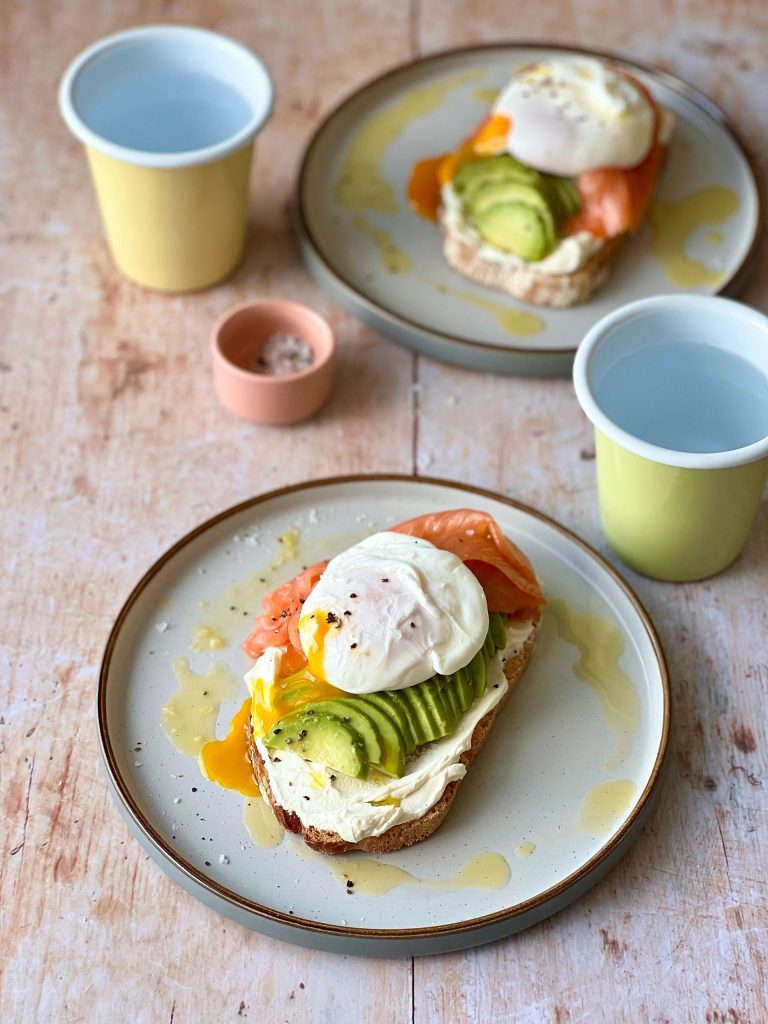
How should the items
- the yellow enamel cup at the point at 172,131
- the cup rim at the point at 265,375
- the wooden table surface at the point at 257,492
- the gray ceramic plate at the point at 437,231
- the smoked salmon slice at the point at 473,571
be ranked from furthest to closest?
the gray ceramic plate at the point at 437,231 → the yellow enamel cup at the point at 172,131 → the cup rim at the point at 265,375 → the smoked salmon slice at the point at 473,571 → the wooden table surface at the point at 257,492

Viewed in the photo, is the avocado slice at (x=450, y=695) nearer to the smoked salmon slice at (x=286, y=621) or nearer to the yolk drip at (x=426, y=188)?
the smoked salmon slice at (x=286, y=621)

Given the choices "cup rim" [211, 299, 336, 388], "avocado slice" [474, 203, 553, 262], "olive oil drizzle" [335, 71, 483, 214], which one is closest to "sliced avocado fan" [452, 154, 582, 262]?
"avocado slice" [474, 203, 553, 262]

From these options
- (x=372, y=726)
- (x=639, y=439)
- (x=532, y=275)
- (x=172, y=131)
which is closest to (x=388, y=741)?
(x=372, y=726)

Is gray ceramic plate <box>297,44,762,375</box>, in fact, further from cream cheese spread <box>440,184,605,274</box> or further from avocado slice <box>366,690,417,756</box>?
avocado slice <box>366,690,417,756</box>

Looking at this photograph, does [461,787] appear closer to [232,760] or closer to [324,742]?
[324,742]

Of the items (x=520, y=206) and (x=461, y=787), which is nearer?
(x=461, y=787)

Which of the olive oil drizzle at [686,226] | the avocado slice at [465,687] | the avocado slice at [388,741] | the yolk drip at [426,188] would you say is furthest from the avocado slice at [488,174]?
the avocado slice at [388,741]

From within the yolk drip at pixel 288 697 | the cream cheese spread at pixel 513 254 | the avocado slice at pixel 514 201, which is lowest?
the yolk drip at pixel 288 697
